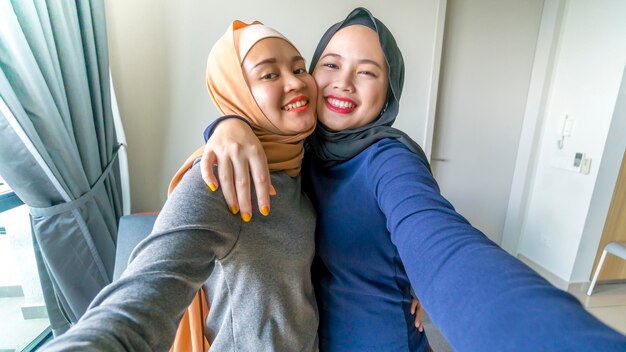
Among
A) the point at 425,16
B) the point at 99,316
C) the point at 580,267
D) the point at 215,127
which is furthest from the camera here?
the point at 580,267

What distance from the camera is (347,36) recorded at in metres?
0.75

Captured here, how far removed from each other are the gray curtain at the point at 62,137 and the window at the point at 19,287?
0.15 metres

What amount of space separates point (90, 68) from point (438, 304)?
181 centimetres

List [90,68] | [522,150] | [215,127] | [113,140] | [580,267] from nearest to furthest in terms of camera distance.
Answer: [215,127]
[90,68]
[113,140]
[580,267]
[522,150]

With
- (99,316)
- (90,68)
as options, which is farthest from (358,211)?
(90,68)

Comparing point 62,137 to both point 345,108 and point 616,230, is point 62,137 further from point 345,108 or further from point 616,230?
point 616,230

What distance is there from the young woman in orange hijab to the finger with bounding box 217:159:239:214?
0.02 m

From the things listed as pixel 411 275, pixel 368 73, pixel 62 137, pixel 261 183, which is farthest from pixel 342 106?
pixel 62 137

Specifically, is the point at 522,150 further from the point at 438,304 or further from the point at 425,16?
the point at 438,304

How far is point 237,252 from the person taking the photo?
468 millimetres

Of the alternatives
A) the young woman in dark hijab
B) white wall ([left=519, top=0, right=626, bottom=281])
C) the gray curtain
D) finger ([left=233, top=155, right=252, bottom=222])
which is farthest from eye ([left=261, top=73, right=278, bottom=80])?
white wall ([left=519, top=0, right=626, bottom=281])

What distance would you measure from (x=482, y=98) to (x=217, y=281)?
8.51ft

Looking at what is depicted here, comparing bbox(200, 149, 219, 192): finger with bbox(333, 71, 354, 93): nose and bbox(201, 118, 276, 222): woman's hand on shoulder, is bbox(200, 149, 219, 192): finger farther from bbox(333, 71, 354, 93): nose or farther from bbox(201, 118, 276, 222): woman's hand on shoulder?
bbox(333, 71, 354, 93): nose

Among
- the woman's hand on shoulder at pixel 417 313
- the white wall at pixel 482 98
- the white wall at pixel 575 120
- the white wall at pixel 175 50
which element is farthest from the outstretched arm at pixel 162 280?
the white wall at pixel 575 120
